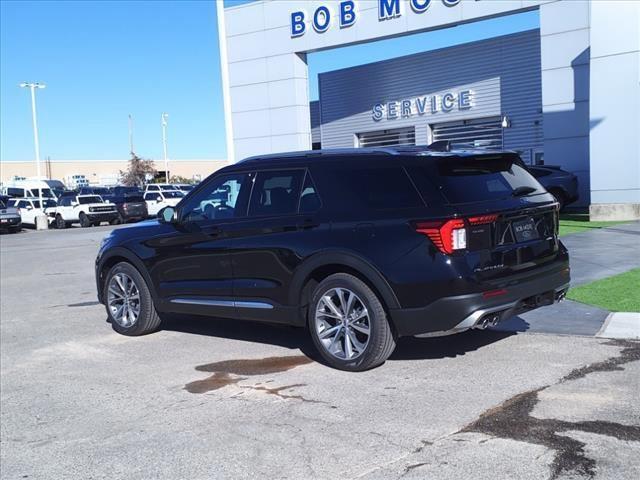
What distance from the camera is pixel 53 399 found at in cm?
593

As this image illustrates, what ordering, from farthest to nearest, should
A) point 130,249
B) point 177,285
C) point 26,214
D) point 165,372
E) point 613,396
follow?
point 26,214, point 130,249, point 177,285, point 165,372, point 613,396

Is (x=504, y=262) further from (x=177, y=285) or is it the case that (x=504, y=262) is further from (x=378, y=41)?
(x=378, y=41)

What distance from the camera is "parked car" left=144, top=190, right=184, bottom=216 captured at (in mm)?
35188

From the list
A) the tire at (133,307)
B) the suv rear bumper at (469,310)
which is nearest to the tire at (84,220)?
the tire at (133,307)

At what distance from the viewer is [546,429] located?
4379mm

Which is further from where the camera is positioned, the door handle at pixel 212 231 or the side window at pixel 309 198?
the door handle at pixel 212 231

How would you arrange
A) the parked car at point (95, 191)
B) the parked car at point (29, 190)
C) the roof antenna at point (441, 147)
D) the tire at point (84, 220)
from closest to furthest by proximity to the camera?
the roof antenna at point (441, 147) → the tire at point (84, 220) → the parked car at point (29, 190) → the parked car at point (95, 191)

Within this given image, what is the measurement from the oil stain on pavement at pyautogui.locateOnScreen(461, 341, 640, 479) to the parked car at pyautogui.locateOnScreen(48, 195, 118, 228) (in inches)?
1280

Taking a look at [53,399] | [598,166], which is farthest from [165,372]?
[598,166]

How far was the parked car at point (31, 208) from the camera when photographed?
123ft

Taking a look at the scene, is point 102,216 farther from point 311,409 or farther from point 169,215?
point 311,409

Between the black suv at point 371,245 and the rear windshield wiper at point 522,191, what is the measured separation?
0.04 ft

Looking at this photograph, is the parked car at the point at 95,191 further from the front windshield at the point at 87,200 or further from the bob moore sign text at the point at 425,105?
the bob moore sign text at the point at 425,105

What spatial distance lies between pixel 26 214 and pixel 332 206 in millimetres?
36167
